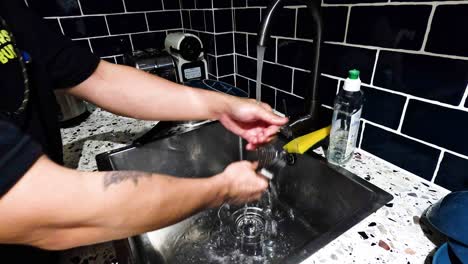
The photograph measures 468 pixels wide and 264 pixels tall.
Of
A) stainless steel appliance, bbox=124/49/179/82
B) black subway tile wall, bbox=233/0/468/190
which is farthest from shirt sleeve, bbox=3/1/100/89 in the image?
black subway tile wall, bbox=233/0/468/190

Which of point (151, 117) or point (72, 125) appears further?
point (72, 125)

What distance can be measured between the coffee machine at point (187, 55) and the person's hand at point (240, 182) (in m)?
0.71

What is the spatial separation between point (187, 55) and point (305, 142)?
0.62 meters

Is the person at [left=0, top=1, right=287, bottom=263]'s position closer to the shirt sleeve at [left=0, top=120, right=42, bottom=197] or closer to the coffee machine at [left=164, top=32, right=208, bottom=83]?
the shirt sleeve at [left=0, top=120, right=42, bottom=197]

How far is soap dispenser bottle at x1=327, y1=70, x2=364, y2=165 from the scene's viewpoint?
0.61 meters

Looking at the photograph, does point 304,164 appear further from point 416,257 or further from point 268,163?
point 416,257

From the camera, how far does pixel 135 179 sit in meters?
0.34

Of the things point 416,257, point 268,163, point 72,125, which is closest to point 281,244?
point 268,163

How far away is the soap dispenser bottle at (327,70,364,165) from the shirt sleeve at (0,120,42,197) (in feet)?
1.93

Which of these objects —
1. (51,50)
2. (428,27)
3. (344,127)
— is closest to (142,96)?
(51,50)

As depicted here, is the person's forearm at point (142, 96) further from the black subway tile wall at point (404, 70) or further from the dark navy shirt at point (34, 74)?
the black subway tile wall at point (404, 70)

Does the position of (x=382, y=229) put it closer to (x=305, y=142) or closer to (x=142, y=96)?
(x=305, y=142)

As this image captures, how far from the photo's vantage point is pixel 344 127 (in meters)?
0.64

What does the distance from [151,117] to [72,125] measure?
0.45 meters
